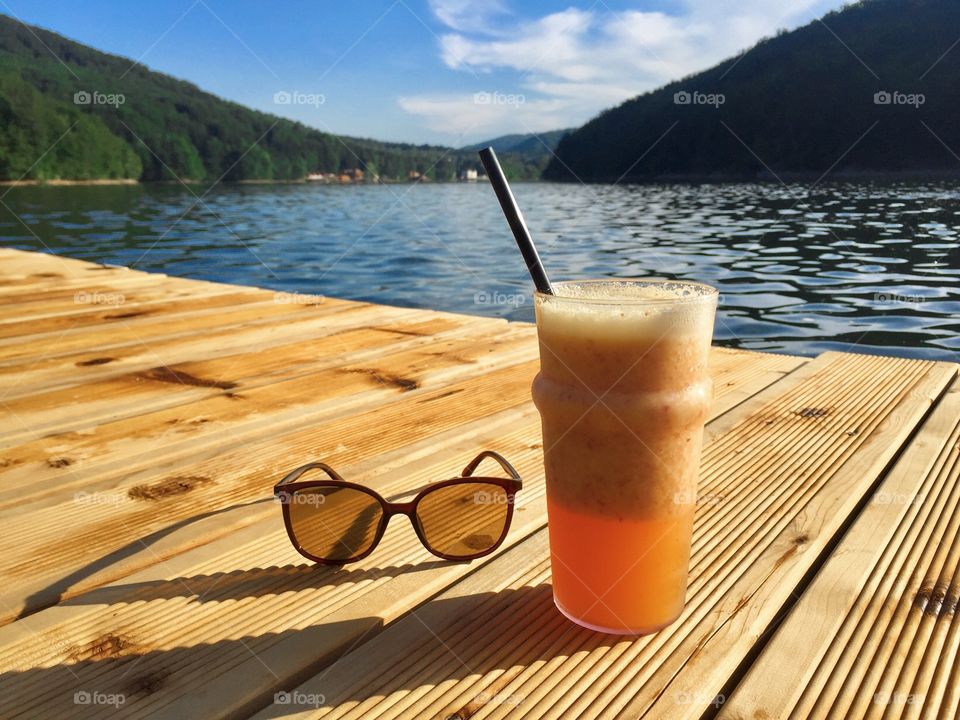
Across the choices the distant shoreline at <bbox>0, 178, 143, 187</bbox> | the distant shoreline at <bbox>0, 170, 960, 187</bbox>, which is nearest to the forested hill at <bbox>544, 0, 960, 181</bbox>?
the distant shoreline at <bbox>0, 170, 960, 187</bbox>

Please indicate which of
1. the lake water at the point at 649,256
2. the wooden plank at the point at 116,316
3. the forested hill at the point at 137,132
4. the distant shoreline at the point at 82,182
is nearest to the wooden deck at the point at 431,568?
the wooden plank at the point at 116,316

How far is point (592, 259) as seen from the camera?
1185cm

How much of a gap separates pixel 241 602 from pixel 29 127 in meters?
54.3

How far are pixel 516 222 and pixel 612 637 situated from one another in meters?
0.61

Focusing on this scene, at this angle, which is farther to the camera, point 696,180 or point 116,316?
point 696,180

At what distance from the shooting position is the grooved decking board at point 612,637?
875 mm

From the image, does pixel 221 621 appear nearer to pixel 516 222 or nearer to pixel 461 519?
pixel 461 519

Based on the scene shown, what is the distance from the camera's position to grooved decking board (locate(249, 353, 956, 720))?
875 mm

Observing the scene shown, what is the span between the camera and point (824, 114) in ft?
164

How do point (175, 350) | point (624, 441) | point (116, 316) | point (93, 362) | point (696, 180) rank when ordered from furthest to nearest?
point (696, 180) → point (116, 316) → point (175, 350) → point (93, 362) → point (624, 441)

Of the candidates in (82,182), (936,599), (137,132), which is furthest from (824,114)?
(82,182)

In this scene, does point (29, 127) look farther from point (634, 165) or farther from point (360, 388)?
point (360, 388)

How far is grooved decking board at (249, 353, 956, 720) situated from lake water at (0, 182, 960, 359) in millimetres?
5238

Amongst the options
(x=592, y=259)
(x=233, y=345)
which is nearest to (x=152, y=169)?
(x=592, y=259)
